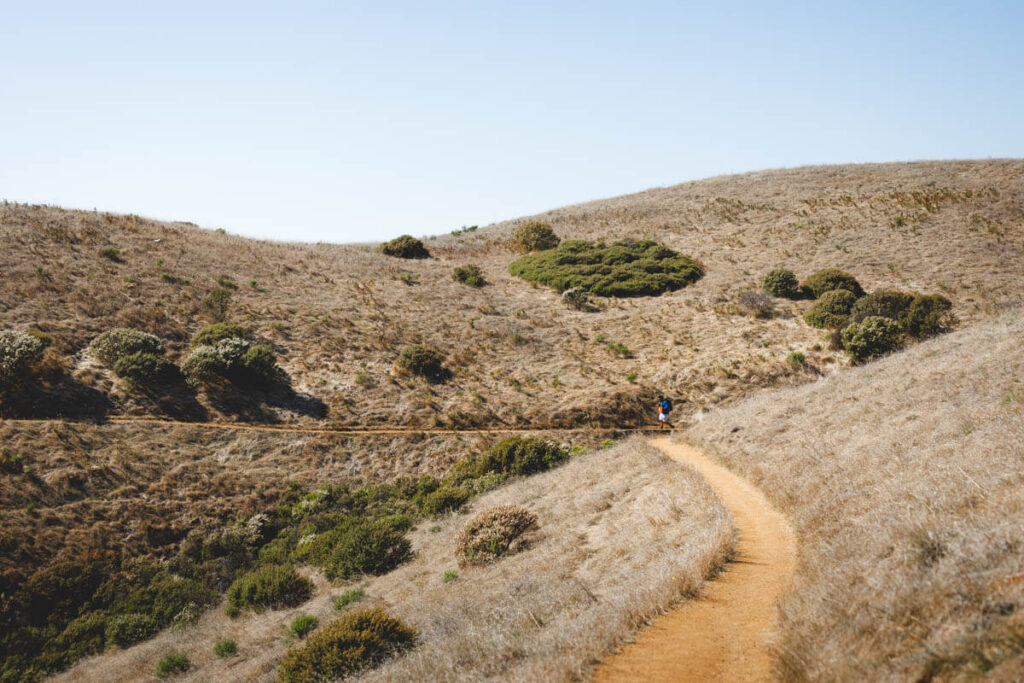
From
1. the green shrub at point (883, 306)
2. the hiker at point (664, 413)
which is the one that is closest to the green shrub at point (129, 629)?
the hiker at point (664, 413)

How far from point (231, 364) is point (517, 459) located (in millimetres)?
14430

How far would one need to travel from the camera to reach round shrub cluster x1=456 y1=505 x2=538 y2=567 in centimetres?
1273

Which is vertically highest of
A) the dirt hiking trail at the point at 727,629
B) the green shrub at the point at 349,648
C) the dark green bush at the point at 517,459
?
the dirt hiking trail at the point at 727,629

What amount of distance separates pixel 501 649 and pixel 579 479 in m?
10.8

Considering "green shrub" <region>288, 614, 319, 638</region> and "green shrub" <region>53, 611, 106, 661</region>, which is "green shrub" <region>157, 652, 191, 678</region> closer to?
"green shrub" <region>288, 614, 319, 638</region>

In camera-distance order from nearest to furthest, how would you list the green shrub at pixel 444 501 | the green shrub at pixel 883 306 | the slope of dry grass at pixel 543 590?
the slope of dry grass at pixel 543 590
the green shrub at pixel 444 501
the green shrub at pixel 883 306

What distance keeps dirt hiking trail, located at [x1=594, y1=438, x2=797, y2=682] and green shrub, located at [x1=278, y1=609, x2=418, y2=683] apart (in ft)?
13.1

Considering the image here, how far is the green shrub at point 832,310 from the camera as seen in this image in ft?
98.7

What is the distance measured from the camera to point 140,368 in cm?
2288

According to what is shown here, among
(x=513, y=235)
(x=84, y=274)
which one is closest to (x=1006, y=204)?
(x=513, y=235)

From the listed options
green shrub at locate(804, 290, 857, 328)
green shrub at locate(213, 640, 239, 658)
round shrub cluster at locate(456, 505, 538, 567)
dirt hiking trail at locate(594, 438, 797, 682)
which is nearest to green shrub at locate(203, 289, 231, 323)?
green shrub at locate(213, 640, 239, 658)

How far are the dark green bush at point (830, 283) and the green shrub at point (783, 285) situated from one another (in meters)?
0.69

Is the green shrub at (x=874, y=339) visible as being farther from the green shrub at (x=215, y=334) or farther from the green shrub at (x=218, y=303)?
the green shrub at (x=218, y=303)

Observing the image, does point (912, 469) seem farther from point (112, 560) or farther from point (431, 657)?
point (112, 560)
